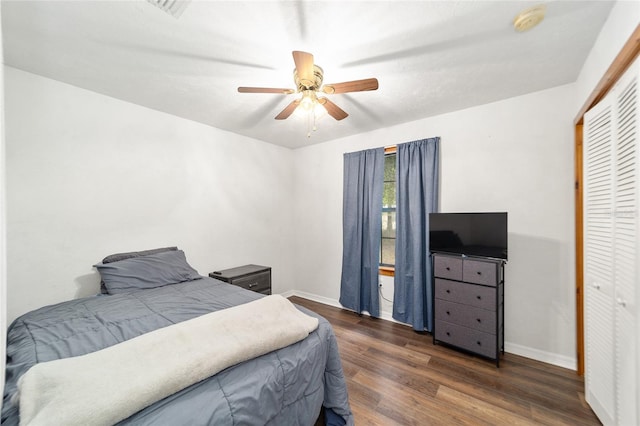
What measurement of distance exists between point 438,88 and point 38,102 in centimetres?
352

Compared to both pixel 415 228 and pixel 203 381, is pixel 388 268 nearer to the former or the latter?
pixel 415 228

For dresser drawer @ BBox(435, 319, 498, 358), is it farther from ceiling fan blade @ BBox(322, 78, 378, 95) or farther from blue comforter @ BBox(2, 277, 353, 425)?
ceiling fan blade @ BBox(322, 78, 378, 95)

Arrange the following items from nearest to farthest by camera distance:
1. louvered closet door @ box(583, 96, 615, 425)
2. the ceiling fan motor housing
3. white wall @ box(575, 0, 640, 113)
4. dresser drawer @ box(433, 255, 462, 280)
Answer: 1. white wall @ box(575, 0, 640, 113)
2. louvered closet door @ box(583, 96, 615, 425)
3. the ceiling fan motor housing
4. dresser drawer @ box(433, 255, 462, 280)

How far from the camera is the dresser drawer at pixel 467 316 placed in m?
2.29

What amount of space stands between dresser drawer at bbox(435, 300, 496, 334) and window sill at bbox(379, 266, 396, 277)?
0.77 metres

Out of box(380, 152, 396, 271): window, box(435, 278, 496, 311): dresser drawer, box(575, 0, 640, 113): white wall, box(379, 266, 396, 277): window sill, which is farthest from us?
box(380, 152, 396, 271): window

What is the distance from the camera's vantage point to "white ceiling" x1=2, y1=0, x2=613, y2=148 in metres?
1.44

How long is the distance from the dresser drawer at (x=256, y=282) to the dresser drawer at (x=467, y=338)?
2093 mm

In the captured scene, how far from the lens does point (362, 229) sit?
135 inches

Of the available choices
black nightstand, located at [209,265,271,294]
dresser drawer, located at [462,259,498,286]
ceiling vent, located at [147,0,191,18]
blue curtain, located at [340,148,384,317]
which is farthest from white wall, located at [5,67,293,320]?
dresser drawer, located at [462,259,498,286]

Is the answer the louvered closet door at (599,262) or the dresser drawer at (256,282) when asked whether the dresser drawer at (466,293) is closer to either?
the louvered closet door at (599,262)

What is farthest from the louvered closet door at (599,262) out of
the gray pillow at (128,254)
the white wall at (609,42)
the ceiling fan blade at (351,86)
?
the gray pillow at (128,254)

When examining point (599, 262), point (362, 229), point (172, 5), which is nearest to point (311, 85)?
point (172, 5)

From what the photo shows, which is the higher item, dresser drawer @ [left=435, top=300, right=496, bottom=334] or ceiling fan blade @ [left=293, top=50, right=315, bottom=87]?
ceiling fan blade @ [left=293, top=50, right=315, bottom=87]
